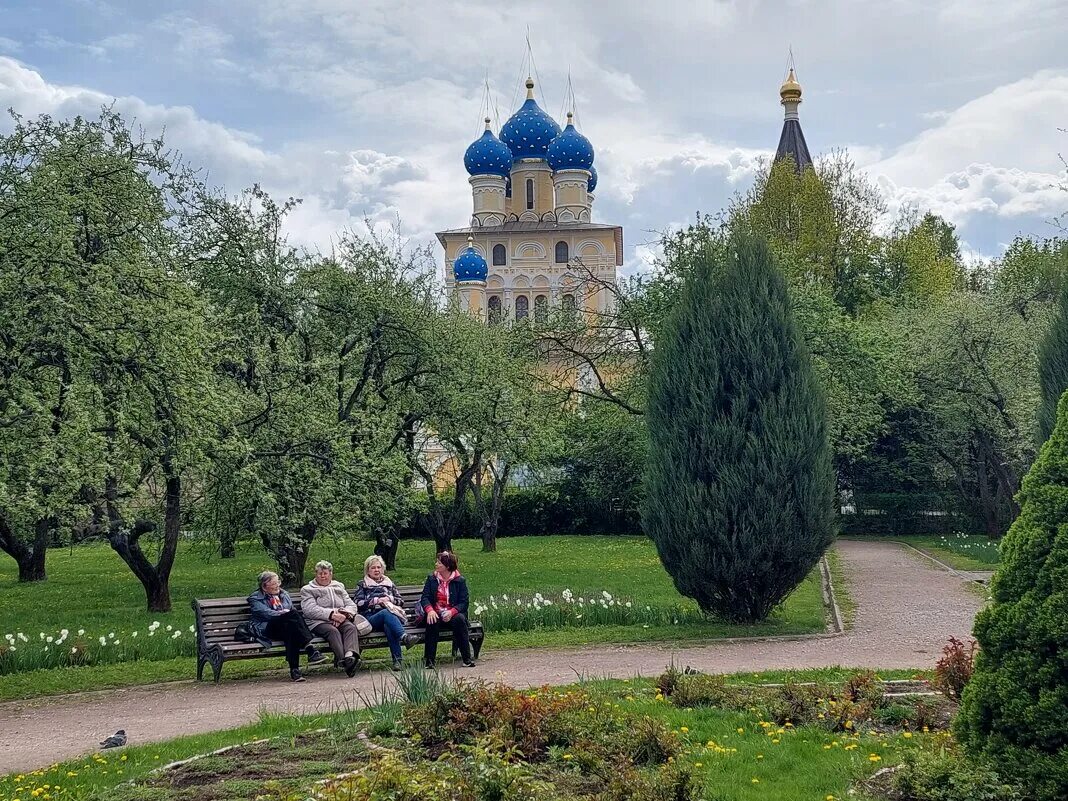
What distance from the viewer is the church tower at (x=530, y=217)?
6088 cm

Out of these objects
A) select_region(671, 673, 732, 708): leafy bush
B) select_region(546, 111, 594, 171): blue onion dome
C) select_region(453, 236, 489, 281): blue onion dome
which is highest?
select_region(546, 111, 594, 171): blue onion dome

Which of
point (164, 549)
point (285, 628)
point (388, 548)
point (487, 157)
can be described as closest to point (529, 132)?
point (487, 157)

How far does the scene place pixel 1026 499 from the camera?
5.43 m

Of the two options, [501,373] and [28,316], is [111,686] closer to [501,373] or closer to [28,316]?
[28,316]

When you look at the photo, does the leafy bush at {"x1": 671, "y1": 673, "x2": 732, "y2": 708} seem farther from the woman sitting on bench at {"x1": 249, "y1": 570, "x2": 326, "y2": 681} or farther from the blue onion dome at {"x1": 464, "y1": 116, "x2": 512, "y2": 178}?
the blue onion dome at {"x1": 464, "y1": 116, "x2": 512, "y2": 178}

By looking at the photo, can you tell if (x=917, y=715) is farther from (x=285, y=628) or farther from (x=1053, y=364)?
(x=1053, y=364)

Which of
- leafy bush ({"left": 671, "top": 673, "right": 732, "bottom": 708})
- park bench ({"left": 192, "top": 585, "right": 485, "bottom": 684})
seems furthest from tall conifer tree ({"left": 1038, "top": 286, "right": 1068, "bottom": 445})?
leafy bush ({"left": 671, "top": 673, "right": 732, "bottom": 708})

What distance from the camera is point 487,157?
61750 mm

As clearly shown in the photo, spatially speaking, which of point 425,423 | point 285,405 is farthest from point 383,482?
point 425,423

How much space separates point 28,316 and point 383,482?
588 cm

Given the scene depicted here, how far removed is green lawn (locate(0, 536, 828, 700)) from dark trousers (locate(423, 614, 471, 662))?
1.15 m

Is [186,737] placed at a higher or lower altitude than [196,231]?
lower

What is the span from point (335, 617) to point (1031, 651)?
677cm

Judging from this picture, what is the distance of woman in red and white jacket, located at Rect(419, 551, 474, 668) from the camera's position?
1011 cm
